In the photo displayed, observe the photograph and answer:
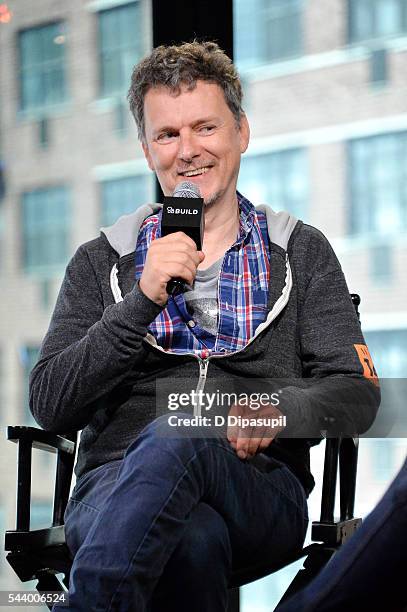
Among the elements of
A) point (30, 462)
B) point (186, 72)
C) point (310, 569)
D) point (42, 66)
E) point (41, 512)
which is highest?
point (42, 66)

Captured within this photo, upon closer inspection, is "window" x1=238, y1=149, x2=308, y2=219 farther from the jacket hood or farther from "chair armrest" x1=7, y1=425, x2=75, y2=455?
"chair armrest" x1=7, y1=425, x2=75, y2=455

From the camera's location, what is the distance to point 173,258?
1.53m

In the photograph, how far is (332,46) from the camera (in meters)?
2.64

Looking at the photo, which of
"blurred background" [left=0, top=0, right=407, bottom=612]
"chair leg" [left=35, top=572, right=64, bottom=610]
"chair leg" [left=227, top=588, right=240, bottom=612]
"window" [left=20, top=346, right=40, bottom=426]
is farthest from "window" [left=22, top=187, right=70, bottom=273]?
"chair leg" [left=35, top=572, right=64, bottom=610]

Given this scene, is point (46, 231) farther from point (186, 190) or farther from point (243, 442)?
point (243, 442)

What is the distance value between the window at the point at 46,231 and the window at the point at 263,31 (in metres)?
0.66

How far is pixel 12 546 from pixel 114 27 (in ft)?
5.51

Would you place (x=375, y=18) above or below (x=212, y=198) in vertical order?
above

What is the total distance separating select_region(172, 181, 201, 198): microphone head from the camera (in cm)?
174

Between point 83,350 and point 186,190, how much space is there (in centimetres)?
34

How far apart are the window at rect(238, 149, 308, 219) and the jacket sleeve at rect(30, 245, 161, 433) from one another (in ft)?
2.93

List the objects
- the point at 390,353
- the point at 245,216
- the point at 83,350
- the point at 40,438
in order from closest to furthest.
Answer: the point at 83,350, the point at 40,438, the point at 245,216, the point at 390,353

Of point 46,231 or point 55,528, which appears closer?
point 55,528

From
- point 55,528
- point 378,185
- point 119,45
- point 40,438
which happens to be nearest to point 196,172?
point 40,438
